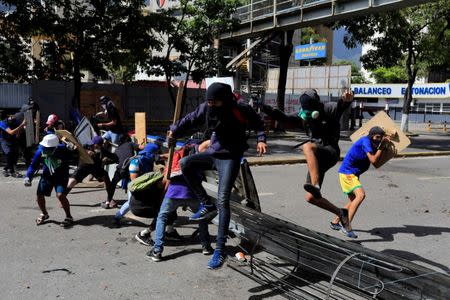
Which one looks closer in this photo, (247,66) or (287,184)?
(287,184)

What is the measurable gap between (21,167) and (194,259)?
7.96m

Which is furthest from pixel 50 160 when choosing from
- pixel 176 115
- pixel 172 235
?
pixel 176 115

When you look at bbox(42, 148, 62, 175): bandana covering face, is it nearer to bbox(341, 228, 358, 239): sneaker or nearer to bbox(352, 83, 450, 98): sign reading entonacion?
bbox(341, 228, 358, 239): sneaker

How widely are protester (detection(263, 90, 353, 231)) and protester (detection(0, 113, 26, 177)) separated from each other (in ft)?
23.3

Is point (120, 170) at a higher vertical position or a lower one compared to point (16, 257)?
higher

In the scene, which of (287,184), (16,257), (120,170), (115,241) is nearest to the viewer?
(16,257)

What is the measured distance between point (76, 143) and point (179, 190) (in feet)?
7.20

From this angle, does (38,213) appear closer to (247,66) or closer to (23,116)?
(23,116)

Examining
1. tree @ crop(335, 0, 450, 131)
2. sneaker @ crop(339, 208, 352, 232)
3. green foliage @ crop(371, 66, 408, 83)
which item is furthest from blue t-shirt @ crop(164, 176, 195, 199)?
green foliage @ crop(371, 66, 408, 83)

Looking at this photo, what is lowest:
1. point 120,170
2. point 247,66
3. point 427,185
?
point 427,185

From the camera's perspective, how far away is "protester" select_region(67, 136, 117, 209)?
7.48 m

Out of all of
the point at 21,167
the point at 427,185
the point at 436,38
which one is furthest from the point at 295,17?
the point at 21,167

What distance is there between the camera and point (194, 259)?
17.7 feet

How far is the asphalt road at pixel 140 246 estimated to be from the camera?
454cm
